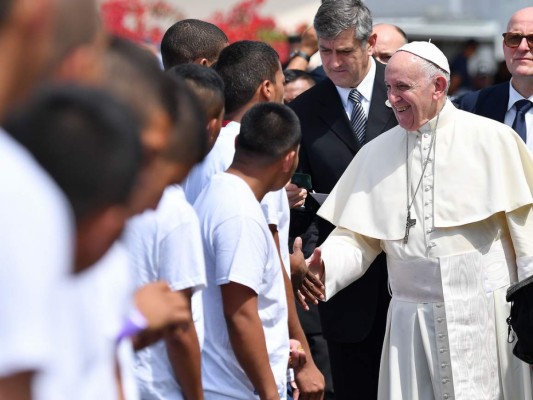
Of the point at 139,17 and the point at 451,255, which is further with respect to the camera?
the point at 139,17

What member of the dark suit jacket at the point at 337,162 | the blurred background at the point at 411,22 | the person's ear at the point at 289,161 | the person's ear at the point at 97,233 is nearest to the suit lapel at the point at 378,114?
the dark suit jacket at the point at 337,162

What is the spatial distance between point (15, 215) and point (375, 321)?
4387 mm

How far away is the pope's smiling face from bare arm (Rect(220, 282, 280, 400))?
176cm

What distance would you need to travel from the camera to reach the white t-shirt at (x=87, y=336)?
149 cm

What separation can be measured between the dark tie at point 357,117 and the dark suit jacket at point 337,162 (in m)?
0.04

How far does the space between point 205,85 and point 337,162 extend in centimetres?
202

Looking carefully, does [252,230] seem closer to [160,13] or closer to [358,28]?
[358,28]

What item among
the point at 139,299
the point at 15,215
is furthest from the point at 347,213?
the point at 15,215

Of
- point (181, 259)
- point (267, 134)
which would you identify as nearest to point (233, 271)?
point (181, 259)

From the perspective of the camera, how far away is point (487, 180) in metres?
5.16

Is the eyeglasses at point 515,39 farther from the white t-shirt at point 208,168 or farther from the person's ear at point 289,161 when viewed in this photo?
the person's ear at point 289,161

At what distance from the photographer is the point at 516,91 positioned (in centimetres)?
606

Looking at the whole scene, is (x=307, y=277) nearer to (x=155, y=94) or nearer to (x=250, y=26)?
(x=155, y=94)

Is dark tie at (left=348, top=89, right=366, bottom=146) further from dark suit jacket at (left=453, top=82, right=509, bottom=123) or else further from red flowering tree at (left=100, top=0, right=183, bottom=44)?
red flowering tree at (left=100, top=0, right=183, bottom=44)
